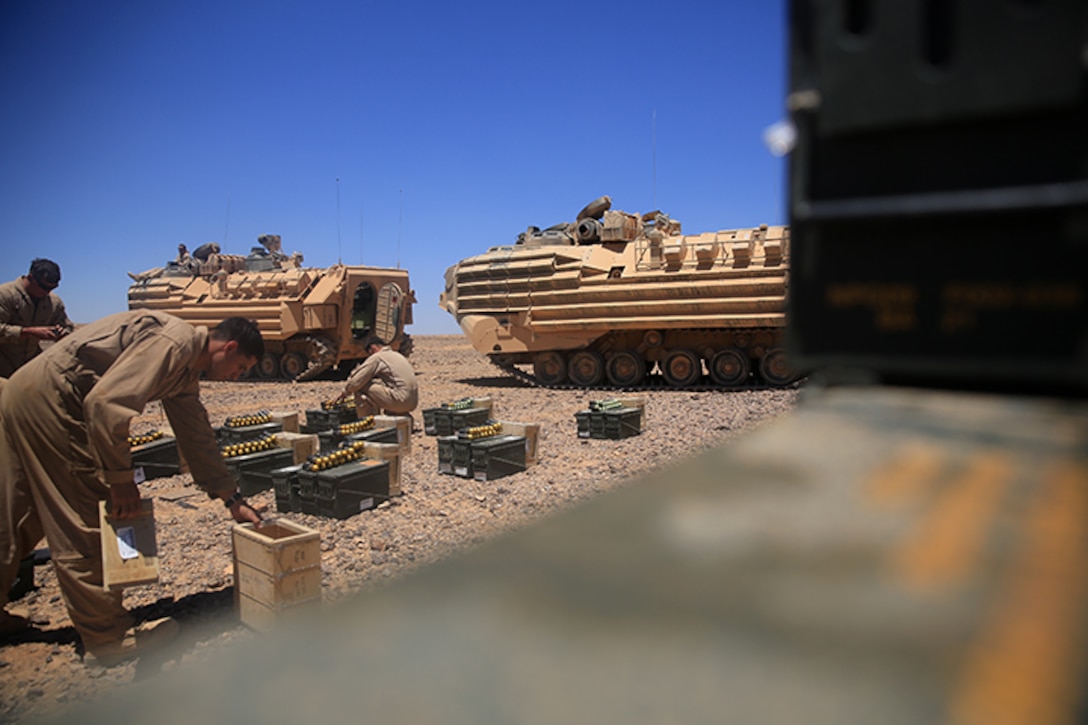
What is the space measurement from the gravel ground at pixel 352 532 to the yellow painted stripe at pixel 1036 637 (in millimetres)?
1943

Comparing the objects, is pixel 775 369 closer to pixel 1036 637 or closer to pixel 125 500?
pixel 125 500

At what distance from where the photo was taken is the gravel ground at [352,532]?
386 cm

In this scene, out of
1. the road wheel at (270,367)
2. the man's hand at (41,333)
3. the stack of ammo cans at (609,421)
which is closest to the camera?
the man's hand at (41,333)

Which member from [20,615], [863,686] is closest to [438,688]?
[863,686]

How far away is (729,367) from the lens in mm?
15461

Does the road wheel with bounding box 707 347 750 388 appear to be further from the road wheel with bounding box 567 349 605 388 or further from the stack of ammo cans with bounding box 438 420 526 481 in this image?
the stack of ammo cans with bounding box 438 420 526 481

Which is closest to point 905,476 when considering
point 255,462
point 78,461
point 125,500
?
point 125,500

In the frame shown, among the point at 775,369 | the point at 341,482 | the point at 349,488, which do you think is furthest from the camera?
the point at 775,369

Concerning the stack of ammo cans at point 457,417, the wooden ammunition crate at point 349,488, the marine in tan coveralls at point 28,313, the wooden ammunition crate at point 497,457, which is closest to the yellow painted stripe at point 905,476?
the wooden ammunition crate at point 349,488

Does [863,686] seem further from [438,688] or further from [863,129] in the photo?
[863,129]

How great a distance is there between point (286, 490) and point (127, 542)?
2605 millimetres

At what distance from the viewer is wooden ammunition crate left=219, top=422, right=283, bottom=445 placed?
8672 millimetres

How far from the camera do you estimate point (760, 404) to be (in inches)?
483

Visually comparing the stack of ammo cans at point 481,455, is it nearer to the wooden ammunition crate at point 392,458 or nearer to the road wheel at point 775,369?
the wooden ammunition crate at point 392,458
